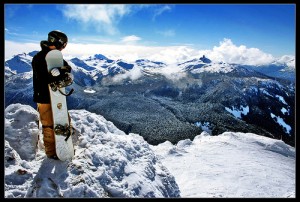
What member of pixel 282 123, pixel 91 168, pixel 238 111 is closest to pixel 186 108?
pixel 238 111

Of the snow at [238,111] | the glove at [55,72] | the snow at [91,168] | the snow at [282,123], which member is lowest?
the snow at [282,123]

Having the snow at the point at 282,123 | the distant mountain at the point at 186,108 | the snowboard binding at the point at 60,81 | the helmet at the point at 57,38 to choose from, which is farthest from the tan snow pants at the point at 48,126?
the snow at the point at 282,123

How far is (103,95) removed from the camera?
577 feet

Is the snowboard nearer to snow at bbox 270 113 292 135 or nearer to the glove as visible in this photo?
the glove

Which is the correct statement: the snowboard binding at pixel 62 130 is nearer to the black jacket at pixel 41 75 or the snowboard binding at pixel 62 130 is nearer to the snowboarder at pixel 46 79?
the snowboarder at pixel 46 79

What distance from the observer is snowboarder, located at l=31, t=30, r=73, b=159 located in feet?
18.1

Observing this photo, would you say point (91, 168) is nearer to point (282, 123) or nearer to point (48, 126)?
point (48, 126)

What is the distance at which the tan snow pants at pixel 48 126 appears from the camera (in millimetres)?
5699

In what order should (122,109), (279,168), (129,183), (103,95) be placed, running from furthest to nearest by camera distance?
(103,95) → (122,109) → (279,168) → (129,183)

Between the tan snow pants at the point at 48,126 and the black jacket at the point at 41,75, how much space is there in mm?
155

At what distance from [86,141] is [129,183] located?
4.76 ft

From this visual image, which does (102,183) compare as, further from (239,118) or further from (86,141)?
(239,118)
